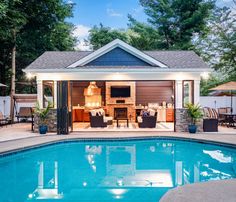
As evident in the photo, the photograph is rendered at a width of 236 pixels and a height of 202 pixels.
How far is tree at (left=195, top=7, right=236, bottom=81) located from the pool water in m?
13.9

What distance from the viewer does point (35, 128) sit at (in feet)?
44.1

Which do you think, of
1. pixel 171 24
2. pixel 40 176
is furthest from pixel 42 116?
pixel 171 24

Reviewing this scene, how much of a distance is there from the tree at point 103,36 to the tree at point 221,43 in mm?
8101

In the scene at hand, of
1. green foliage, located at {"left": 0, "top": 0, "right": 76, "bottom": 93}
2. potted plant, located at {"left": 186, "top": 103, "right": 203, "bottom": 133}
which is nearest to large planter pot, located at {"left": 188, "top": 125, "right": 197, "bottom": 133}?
potted plant, located at {"left": 186, "top": 103, "right": 203, "bottom": 133}

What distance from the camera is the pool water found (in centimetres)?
611

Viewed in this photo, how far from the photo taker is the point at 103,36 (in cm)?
2844

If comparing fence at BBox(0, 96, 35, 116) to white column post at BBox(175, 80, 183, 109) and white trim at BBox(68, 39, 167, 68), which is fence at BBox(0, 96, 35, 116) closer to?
white trim at BBox(68, 39, 167, 68)

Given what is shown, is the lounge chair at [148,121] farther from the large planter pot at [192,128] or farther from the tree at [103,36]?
the tree at [103,36]

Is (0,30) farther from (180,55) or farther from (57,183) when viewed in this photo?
(57,183)

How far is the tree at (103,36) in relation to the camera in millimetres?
28078

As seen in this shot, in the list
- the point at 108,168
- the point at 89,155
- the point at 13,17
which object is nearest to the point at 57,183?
the point at 108,168

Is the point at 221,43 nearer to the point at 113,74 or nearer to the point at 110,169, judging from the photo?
the point at 113,74

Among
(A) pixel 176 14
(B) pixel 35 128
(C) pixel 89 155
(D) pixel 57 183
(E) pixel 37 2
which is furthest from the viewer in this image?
(A) pixel 176 14

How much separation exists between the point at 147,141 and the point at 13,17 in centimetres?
1221
